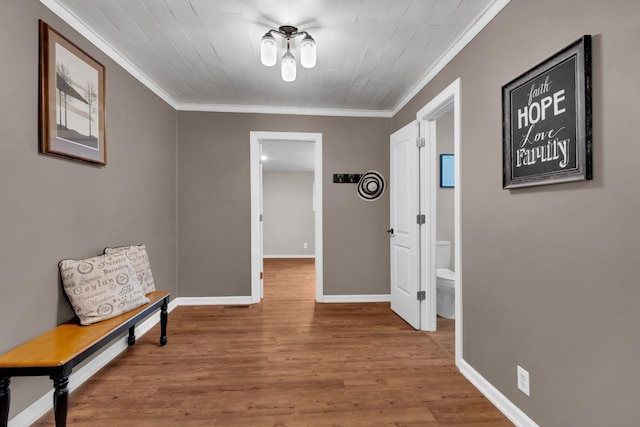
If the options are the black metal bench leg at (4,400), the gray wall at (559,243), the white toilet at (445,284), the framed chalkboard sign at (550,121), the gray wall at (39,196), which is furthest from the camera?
the white toilet at (445,284)

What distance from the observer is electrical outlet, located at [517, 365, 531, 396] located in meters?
1.59

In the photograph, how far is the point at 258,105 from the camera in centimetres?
368

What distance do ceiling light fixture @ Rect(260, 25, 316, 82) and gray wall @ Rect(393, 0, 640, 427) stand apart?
3.57ft

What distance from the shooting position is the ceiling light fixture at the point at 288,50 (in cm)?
196

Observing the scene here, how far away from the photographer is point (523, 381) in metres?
1.62

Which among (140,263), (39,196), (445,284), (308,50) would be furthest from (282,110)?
(445,284)

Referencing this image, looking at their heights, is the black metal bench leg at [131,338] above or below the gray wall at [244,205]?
below

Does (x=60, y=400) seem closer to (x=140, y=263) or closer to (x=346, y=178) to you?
(x=140, y=263)

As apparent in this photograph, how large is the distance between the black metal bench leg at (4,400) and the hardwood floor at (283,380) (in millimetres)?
352

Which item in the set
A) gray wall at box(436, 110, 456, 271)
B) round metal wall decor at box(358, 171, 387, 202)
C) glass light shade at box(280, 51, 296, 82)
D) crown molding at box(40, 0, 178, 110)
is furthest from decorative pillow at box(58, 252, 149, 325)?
gray wall at box(436, 110, 456, 271)

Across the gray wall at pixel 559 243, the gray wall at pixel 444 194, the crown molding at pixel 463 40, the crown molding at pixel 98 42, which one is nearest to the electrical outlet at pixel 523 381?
the gray wall at pixel 559 243

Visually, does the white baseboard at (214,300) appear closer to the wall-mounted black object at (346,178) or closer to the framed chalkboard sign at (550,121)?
the wall-mounted black object at (346,178)

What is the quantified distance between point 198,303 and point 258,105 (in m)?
2.46

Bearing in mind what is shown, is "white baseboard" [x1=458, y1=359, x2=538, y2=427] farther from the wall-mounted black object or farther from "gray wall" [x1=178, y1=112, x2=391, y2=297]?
the wall-mounted black object
